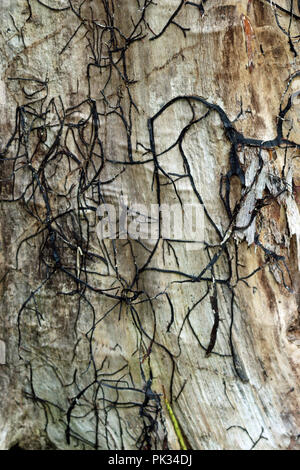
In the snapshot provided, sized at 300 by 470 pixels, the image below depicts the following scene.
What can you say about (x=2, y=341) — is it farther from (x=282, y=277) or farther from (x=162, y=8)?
(x=162, y=8)

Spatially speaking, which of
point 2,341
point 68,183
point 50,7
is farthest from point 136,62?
point 2,341

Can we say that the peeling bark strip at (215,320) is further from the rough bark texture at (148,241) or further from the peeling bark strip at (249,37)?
the peeling bark strip at (249,37)

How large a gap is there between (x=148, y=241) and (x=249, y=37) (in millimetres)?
758

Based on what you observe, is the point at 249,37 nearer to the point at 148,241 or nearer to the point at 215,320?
the point at 148,241

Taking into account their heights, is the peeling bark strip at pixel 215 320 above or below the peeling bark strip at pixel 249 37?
below

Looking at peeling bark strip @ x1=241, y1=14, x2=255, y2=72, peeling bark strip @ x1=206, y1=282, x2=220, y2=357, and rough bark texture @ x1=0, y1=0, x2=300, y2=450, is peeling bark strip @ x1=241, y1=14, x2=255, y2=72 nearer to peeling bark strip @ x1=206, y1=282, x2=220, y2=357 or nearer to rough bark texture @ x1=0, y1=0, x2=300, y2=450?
rough bark texture @ x1=0, y1=0, x2=300, y2=450

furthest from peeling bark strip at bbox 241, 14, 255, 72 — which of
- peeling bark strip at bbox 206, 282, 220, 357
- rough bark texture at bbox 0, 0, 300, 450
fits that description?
peeling bark strip at bbox 206, 282, 220, 357

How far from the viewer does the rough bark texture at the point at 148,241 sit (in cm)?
160

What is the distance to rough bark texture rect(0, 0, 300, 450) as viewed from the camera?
1.60 meters

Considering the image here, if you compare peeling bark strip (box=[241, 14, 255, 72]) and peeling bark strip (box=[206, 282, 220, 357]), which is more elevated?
peeling bark strip (box=[241, 14, 255, 72])

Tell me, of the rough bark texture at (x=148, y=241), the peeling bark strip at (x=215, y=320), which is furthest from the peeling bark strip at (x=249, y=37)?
the peeling bark strip at (x=215, y=320)

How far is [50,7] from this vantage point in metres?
1.70

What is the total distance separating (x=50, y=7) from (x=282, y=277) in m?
1.24

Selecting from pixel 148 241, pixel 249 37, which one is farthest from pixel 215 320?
pixel 249 37
